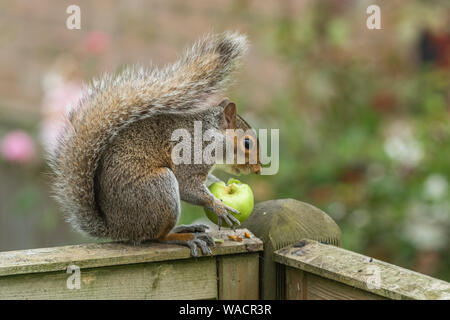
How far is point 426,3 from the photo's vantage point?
126 inches

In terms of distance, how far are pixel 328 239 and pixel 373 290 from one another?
269 mm

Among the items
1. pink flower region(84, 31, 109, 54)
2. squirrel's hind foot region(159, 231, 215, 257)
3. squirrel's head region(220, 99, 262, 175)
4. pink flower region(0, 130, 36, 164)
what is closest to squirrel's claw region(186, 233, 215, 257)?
squirrel's hind foot region(159, 231, 215, 257)

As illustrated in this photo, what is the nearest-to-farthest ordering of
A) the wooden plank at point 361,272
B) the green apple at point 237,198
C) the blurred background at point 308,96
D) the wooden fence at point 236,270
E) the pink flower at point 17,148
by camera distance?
the wooden plank at point 361,272
the wooden fence at point 236,270
the green apple at point 237,198
the blurred background at point 308,96
the pink flower at point 17,148

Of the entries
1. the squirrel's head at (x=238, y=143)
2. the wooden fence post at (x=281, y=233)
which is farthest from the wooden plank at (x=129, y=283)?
the squirrel's head at (x=238, y=143)

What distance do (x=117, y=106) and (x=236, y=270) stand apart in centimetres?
42

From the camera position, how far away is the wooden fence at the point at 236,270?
113 cm

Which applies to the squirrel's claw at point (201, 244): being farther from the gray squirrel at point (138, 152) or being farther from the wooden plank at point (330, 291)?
the wooden plank at point (330, 291)

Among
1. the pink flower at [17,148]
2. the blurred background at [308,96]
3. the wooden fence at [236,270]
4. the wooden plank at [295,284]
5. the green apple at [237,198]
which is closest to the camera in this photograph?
the wooden fence at [236,270]

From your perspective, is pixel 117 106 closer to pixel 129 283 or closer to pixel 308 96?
pixel 129 283

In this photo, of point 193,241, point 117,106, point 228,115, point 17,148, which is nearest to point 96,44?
point 17,148

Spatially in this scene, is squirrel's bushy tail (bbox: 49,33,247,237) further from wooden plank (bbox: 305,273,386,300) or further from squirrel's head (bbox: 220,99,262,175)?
wooden plank (bbox: 305,273,386,300)

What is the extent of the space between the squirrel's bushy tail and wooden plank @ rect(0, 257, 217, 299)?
225 mm
